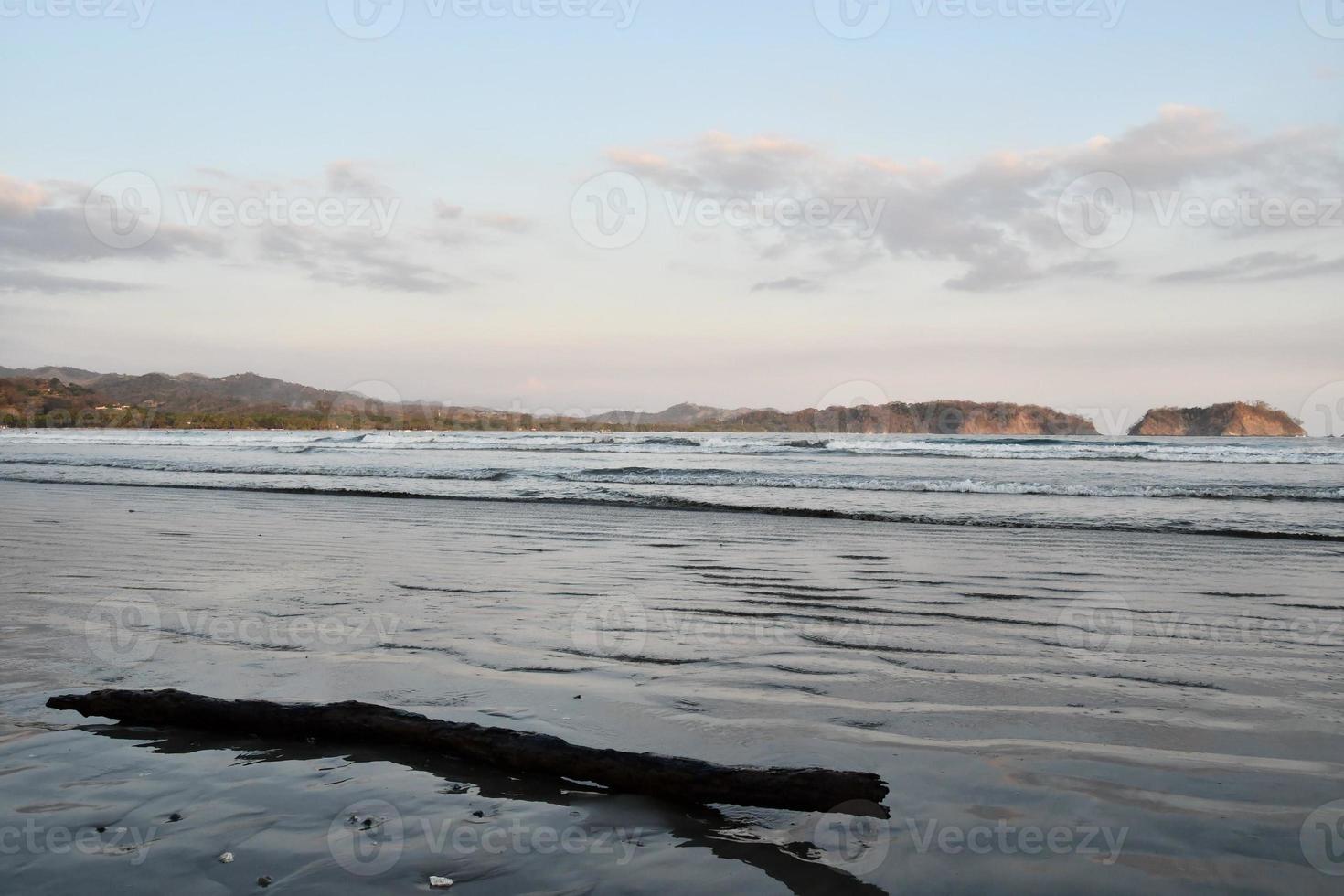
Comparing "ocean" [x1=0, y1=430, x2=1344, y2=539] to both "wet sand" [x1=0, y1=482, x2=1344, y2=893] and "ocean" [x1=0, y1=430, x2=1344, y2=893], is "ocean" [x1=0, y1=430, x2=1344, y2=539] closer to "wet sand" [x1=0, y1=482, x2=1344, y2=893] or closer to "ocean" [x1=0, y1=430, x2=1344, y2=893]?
"ocean" [x1=0, y1=430, x2=1344, y2=893]

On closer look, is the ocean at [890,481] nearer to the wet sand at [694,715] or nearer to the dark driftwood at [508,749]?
the wet sand at [694,715]

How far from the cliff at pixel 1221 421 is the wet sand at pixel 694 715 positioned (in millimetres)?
65148

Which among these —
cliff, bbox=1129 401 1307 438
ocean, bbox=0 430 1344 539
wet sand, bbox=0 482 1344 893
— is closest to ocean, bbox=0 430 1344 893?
wet sand, bbox=0 482 1344 893

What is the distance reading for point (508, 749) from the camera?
3.16m

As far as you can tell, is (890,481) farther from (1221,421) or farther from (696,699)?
(1221,421)

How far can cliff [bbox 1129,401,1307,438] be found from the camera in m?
64.0

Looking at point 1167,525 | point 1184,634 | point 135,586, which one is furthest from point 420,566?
point 1167,525

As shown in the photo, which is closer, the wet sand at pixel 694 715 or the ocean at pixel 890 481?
the wet sand at pixel 694 715

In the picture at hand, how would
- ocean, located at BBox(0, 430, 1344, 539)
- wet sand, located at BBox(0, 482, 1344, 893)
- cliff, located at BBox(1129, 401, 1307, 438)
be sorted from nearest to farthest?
wet sand, located at BBox(0, 482, 1344, 893) < ocean, located at BBox(0, 430, 1344, 539) < cliff, located at BBox(1129, 401, 1307, 438)

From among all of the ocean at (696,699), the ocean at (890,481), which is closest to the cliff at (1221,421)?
the ocean at (890,481)

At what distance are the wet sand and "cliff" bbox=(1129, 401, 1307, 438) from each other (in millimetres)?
65148

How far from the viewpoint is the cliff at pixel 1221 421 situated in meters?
64.0

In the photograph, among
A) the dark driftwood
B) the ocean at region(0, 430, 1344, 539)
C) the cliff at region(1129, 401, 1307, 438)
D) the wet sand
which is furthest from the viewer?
the cliff at region(1129, 401, 1307, 438)

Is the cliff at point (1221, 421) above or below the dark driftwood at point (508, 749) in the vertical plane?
above
